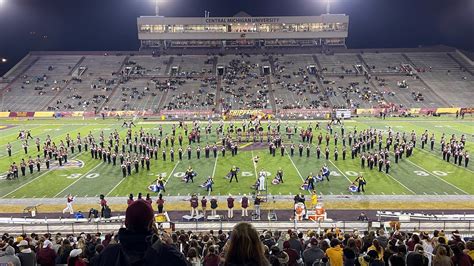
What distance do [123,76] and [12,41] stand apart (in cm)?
1934

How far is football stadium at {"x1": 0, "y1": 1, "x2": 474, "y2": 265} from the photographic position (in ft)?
23.8

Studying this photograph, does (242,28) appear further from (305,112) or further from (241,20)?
(305,112)

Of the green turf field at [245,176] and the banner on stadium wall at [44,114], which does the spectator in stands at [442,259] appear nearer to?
the green turf field at [245,176]

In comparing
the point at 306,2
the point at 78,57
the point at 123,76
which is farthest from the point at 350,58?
the point at 78,57

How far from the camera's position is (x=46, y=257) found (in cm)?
691

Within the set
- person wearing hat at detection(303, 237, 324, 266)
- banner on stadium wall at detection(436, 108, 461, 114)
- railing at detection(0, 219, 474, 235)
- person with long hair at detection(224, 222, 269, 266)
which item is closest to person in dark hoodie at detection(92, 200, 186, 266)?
person with long hair at detection(224, 222, 269, 266)

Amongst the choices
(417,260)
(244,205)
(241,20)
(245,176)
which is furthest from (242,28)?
(417,260)

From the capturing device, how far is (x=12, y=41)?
66812 millimetres

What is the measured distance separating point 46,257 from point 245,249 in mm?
5301

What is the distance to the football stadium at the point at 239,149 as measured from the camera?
7.26 m

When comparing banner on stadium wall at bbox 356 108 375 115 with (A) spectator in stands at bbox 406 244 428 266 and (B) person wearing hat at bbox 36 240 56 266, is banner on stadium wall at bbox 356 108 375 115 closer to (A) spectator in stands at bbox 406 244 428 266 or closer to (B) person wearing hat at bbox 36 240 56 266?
(A) spectator in stands at bbox 406 244 428 266

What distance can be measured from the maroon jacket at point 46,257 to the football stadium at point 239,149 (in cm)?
2

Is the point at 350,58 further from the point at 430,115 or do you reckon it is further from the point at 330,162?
the point at 330,162

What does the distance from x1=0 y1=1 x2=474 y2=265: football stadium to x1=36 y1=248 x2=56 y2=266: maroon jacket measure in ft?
0.07
